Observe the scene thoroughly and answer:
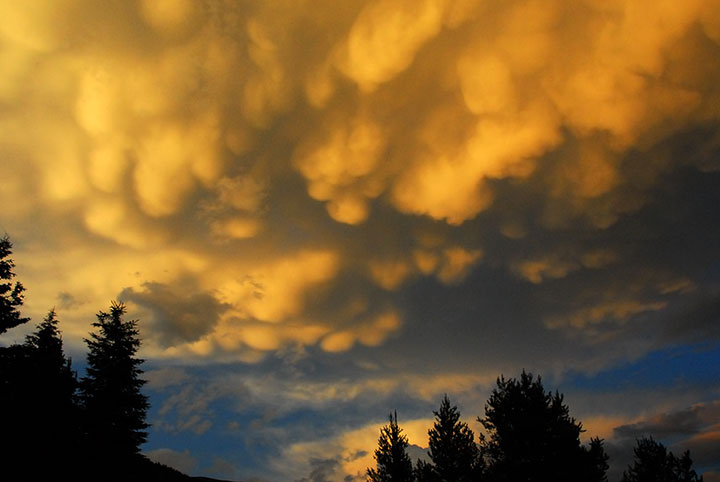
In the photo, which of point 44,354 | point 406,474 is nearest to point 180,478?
point 44,354

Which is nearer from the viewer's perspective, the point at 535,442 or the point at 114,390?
the point at 535,442

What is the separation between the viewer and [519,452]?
2516cm

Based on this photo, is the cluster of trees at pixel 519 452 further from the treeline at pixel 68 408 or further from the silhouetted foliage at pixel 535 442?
the treeline at pixel 68 408

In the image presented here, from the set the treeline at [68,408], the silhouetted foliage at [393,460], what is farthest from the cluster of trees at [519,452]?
the treeline at [68,408]

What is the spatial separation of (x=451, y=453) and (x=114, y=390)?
27.5 metres

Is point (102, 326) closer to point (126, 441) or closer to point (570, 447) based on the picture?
point (126, 441)

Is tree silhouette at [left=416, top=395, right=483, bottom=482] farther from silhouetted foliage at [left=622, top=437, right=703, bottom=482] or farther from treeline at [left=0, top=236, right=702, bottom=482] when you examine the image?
silhouetted foliage at [left=622, top=437, right=703, bottom=482]

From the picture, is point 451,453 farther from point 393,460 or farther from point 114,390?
point 114,390

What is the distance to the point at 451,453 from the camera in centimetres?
3147

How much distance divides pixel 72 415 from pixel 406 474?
2561cm

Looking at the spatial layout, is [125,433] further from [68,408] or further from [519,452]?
[519,452]

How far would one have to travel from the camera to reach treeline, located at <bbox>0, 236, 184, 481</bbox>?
22.8 meters

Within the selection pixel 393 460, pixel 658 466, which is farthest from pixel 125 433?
pixel 658 466

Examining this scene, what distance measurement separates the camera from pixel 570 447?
2480 cm
